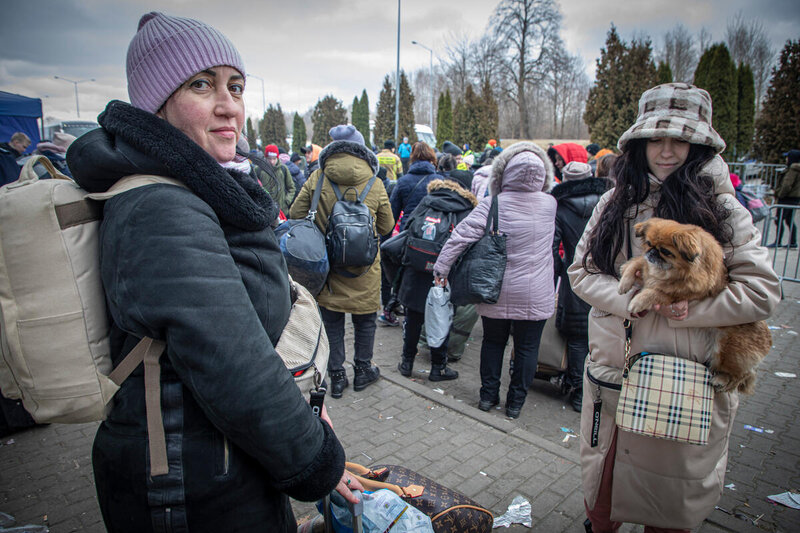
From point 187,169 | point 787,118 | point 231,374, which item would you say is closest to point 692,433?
point 231,374

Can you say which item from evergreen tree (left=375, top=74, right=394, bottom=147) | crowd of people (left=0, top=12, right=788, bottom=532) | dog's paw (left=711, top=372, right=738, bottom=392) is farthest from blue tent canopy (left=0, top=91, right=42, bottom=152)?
evergreen tree (left=375, top=74, right=394, bottom=147)

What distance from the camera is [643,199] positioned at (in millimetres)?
2320

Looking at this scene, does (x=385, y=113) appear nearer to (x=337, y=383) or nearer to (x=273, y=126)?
(x=273, y=126)

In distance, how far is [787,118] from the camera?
18047 mm

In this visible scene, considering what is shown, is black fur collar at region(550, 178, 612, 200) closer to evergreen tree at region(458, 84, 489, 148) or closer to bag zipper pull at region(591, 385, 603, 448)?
bag zipper pull at region(591, 385, 603, 448)

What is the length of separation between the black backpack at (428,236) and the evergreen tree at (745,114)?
24181 millimetres

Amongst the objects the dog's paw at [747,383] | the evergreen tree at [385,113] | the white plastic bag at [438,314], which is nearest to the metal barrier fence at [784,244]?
the white plastic bag at [438,314]

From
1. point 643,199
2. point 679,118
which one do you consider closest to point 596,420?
point 643,199

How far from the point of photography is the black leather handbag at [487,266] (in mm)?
4031

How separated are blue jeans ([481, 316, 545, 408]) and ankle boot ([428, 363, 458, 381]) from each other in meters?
0.72

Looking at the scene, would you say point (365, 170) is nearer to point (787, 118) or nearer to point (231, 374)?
point (231, 374)

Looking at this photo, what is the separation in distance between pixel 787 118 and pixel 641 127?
2138 cm

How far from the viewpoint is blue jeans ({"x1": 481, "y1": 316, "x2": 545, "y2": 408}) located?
13.8 ft

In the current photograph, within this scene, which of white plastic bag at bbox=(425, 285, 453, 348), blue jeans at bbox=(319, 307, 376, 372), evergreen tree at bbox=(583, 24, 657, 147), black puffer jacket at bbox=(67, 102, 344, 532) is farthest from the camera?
evergreen tree at bbox=(583, 24, 657, 147)
